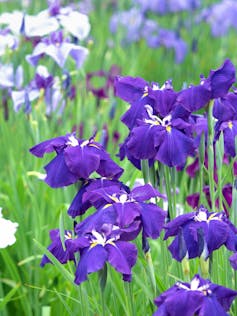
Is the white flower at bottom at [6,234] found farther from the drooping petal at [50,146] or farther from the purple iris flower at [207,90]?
the purple iris flower at [207,90]

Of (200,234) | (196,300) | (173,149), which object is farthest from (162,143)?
(196,300)

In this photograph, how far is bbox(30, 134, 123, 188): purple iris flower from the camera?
147cm

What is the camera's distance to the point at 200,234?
1.37 meters

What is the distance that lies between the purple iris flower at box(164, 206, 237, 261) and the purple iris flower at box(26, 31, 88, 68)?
168 cm

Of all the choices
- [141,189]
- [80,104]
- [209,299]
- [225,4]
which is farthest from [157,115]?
[225,4]

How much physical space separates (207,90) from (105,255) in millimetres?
456

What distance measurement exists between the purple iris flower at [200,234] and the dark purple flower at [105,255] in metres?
0.10

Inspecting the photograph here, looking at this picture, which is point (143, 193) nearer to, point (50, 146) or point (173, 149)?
point (173, 149)

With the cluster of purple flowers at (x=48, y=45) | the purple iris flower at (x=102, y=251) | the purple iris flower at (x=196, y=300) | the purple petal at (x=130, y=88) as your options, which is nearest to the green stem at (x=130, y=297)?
the purple iris flower at (x=102, y=251)

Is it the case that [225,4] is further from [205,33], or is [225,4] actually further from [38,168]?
[38,168]

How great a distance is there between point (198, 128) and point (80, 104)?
5.91 feet

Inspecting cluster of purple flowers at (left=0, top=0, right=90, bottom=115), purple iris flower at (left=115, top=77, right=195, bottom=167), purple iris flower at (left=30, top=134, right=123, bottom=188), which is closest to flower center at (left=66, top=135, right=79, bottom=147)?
purple iris flower at (left=30, top=134, right=123, bottom=188)

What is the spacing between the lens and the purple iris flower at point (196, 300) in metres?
1.19

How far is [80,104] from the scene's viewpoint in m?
3.51
